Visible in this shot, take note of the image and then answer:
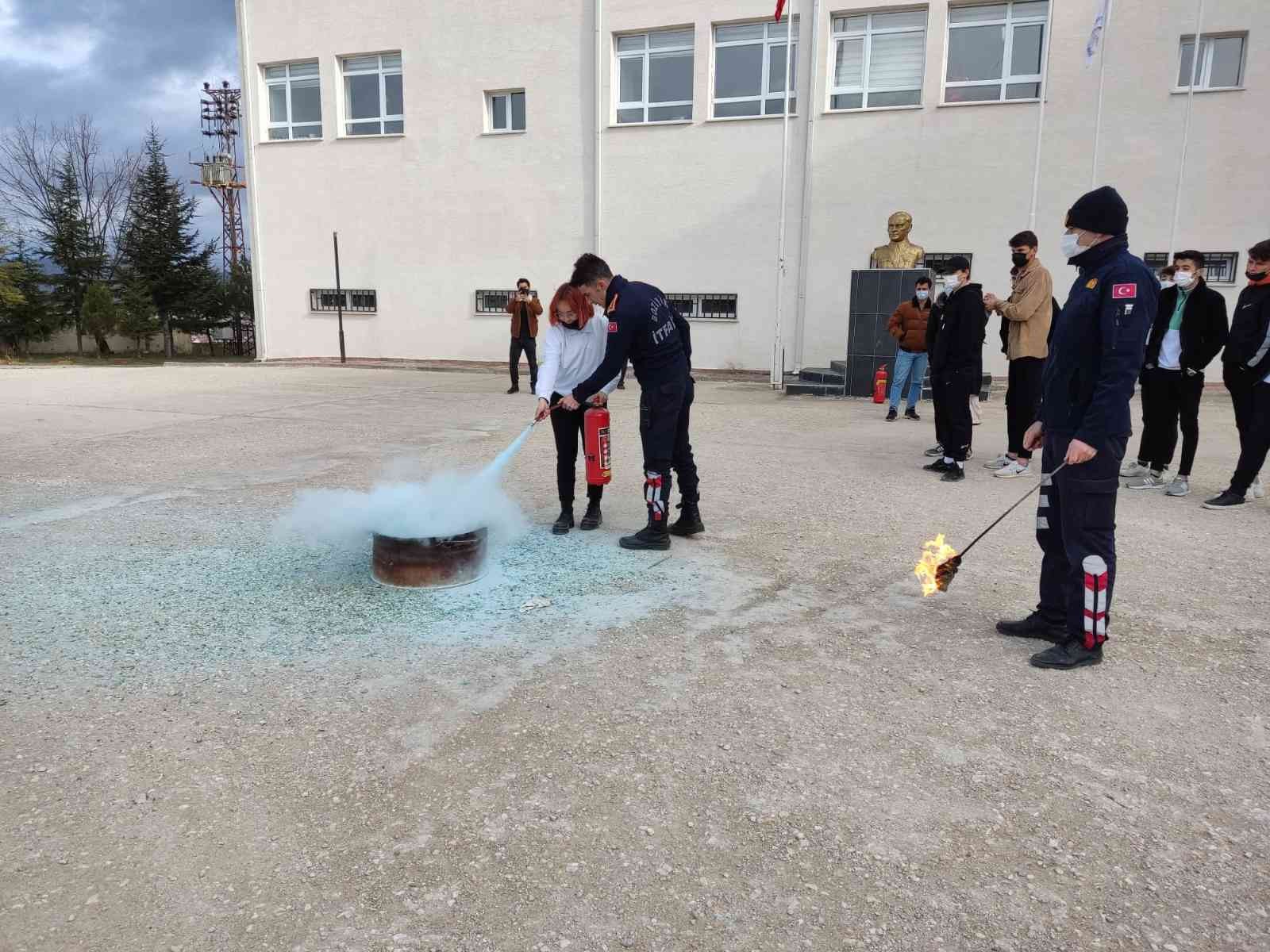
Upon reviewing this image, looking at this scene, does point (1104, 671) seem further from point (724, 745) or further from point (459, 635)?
point (459, 635)

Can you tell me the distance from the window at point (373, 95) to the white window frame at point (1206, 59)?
16.2 m

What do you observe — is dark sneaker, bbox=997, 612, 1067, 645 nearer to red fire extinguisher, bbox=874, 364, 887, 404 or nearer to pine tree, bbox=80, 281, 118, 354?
red fire extinguisher, bbox=874, 364, 887, 404

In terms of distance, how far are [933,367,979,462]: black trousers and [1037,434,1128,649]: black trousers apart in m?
3.70

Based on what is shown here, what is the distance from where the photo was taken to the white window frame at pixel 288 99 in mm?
21234

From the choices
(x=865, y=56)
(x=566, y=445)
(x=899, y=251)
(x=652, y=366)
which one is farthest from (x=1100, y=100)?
(x=566, y=445)

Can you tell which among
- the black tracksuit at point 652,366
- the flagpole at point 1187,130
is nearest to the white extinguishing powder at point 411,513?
the black tracksuit at point 652,366

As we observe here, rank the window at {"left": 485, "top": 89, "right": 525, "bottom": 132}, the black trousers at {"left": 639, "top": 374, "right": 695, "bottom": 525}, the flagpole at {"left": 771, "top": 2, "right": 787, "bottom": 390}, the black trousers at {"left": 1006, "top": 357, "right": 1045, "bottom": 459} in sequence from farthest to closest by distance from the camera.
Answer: the window at {"left": 485, "top": 89, "right": 525, "bottom": 132}
the flagpole at {"left": 771, "top": 2, "right": 787, "bottom": 390}
the black trousers at {"left": 1006, "top": 357, "right": 1045, "bottom": 459}
the black trousers at {"left": 639, "top": 374, "right": 695, "bottom": 525}

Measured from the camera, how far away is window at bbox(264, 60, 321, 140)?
2134cm

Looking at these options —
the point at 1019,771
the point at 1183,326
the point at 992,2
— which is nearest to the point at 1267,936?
the point at 1019,771

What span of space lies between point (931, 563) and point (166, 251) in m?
37.9

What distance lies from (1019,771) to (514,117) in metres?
19.7

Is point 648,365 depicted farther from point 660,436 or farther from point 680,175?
point 680,175

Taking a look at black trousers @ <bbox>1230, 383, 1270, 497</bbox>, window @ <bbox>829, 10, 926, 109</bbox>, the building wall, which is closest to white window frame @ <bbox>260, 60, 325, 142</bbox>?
the building wall

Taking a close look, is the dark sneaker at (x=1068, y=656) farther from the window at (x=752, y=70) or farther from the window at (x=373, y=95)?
the window at (x=373, y=95)
